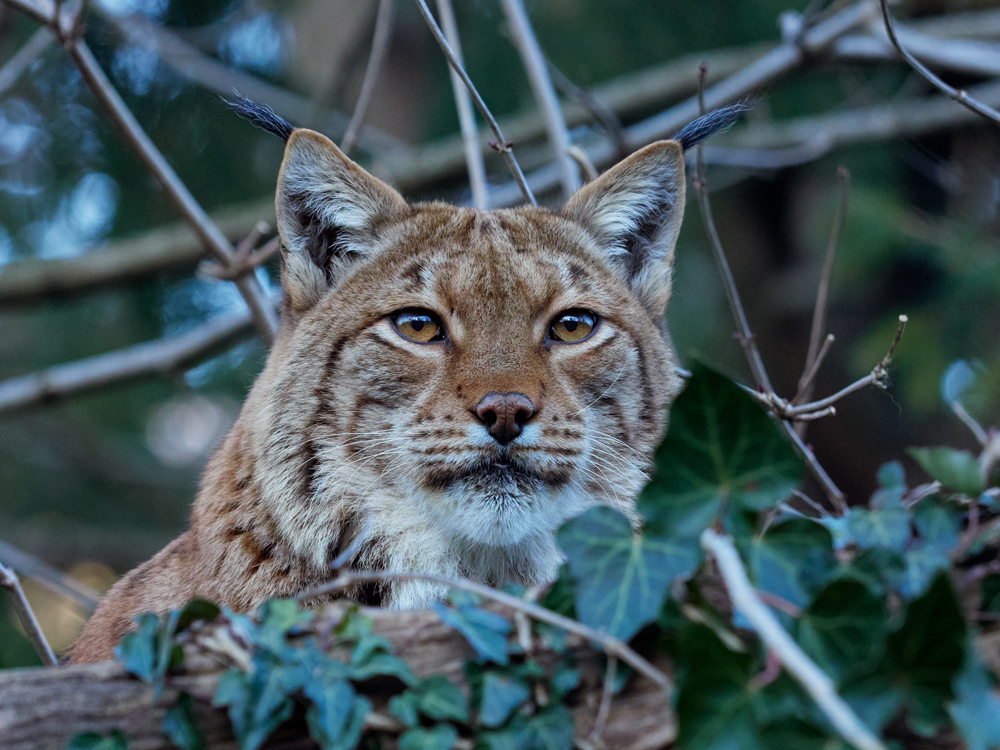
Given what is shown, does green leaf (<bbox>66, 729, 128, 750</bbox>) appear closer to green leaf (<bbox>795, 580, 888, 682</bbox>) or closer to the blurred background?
green leaf (<bbox>795, 580, 888, 682</bbox>)

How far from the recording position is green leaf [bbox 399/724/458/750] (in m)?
2.09

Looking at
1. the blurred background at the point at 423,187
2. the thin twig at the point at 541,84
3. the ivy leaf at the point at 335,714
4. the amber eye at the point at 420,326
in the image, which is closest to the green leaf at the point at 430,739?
the ivy leaf at the point at 335,714

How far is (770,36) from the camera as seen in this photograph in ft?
31.6

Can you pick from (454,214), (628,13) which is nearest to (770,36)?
(628,13)

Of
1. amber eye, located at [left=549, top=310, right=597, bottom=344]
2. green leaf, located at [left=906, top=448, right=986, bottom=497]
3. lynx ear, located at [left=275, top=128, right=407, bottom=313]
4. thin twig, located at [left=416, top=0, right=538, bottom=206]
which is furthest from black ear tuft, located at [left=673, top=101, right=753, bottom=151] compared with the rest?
green leaf, located at [left=906, top=448, right=986, bottom=497]

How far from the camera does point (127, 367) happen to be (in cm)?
679

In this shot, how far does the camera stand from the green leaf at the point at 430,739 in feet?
6.86

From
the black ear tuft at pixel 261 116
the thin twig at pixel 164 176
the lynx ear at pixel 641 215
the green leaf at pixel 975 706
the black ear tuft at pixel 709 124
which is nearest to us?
the green leaf at pixel 975 706

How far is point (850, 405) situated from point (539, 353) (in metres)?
7.72

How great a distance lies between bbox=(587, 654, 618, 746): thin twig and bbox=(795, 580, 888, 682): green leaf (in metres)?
0.41

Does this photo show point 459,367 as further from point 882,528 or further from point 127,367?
point 127,367

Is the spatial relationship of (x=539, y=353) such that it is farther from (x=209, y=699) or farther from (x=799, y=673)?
(x=799, y=673)

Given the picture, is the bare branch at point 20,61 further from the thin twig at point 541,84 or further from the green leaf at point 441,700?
the green leaf at point 441,700

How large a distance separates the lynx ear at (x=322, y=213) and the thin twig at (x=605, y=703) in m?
2.46
